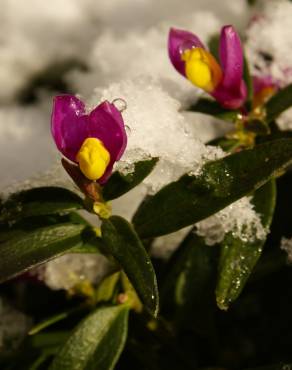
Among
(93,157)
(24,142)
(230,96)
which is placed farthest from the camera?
(24,142)

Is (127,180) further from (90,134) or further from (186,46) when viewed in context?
(186,46)

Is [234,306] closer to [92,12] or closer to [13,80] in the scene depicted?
[13,80]

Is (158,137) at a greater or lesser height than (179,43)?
lesser

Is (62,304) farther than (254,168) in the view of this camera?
Yes

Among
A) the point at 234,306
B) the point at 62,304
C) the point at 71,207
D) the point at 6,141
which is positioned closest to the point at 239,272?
the point at 71,207

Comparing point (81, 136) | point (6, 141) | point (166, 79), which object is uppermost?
point (81, 136)

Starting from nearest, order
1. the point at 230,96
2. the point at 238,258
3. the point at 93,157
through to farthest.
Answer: the point at 93,157, the point at 238,258, the point at 230,96

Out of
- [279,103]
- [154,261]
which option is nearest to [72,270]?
[154,261]
